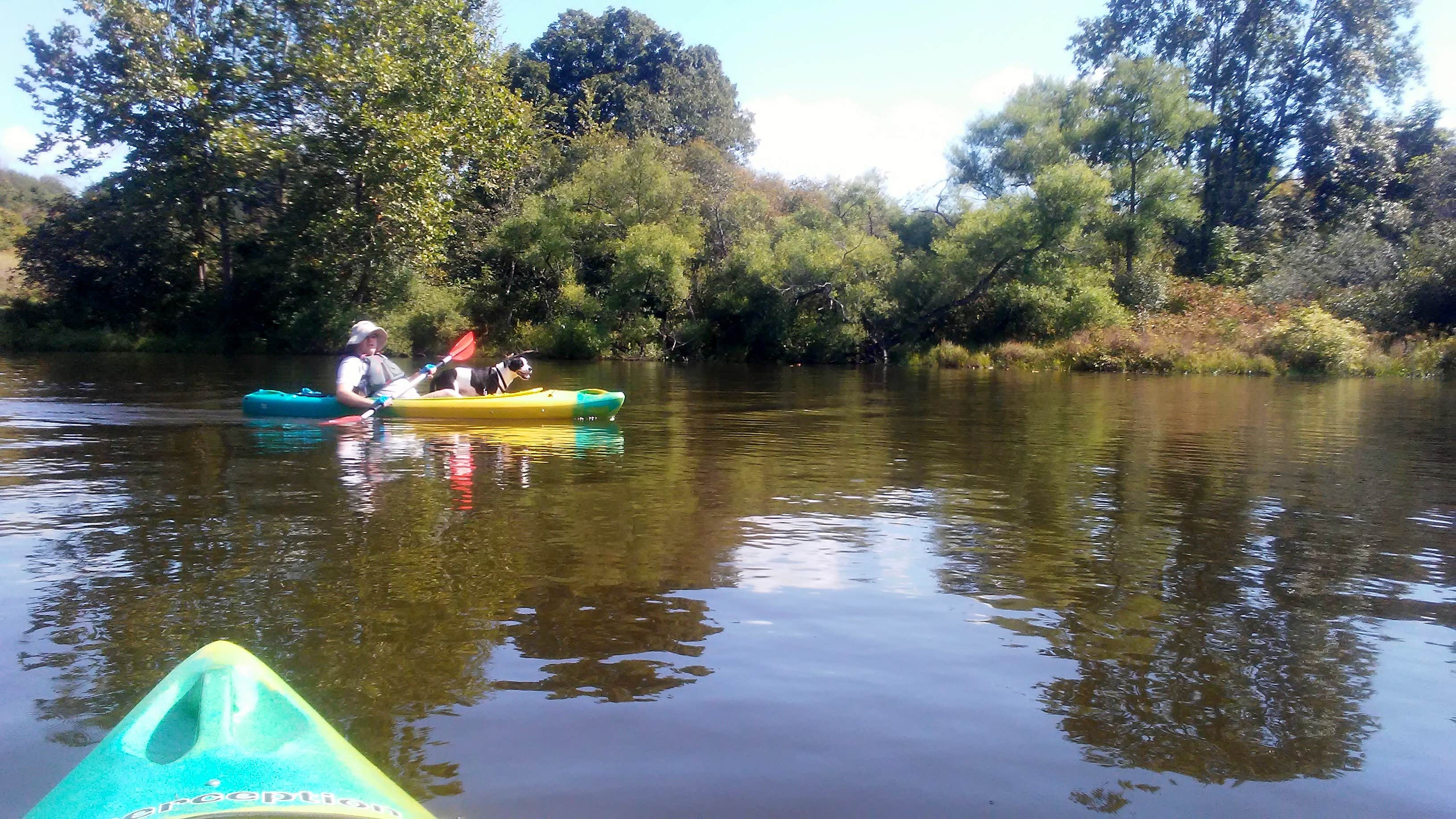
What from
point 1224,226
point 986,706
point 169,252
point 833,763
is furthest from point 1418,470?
point 169,252

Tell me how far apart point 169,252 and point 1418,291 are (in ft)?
113

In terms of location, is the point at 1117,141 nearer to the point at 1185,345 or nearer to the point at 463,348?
the point at 1185,345

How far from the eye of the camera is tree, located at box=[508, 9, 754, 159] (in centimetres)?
4306

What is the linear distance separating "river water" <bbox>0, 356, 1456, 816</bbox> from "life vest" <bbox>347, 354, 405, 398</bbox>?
1854 mm

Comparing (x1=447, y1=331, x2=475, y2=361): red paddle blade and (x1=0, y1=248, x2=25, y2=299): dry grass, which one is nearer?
(x1=447, y1=331, x2=475, y2=361): red paddle blade

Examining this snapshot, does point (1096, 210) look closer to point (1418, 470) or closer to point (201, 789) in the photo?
point (1418, 470)

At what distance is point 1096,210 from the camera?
2880 centimetres

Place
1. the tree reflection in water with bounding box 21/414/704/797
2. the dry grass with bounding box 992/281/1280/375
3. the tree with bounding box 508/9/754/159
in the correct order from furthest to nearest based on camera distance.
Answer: the tree with bounding box 508/9/754/159
the dry grass with bounding box 992/281/1280/375
the tree reflection in water with bounding box 21/414/704/797

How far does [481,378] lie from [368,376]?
1.29m

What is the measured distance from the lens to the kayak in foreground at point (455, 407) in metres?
10.8

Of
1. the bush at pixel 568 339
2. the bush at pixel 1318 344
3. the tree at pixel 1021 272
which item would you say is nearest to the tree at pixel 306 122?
the bush at pixel 568 339

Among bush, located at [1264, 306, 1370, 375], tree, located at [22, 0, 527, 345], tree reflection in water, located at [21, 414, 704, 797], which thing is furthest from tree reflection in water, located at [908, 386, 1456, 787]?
tree, located at [22, 0, 527, 345]

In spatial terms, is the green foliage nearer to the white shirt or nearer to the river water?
the white shirt

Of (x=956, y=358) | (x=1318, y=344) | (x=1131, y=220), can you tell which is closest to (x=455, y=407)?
(x=956, y=358)
